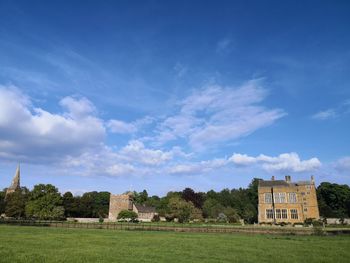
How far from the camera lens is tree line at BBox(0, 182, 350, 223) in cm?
7719

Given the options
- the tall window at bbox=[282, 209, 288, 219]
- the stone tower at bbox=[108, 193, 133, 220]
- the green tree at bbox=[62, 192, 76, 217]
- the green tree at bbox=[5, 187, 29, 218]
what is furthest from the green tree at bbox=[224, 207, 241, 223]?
the green tree at bbox=[5, 187, 29, 218]

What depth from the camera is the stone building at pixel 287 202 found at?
83500mm

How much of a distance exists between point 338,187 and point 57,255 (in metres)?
118

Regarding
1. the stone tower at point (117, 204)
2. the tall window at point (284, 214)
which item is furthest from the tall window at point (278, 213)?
the stone tower at point (117, 204)

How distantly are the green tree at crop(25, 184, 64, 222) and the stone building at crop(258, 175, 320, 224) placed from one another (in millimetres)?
51510

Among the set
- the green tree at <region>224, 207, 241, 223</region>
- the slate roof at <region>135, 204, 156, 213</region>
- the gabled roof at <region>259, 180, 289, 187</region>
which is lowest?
the green tree at <region>224, 207, 241, 223</region>

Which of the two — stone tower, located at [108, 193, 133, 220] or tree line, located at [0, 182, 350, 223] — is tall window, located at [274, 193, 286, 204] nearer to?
tree line, located at [0, 182, 350, 223]

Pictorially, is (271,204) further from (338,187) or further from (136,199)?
(136,199)

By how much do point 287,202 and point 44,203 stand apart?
6152cm

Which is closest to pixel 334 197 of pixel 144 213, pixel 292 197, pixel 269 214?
pixel 292 197

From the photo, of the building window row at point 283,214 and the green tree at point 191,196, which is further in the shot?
the green tree at point 191,196

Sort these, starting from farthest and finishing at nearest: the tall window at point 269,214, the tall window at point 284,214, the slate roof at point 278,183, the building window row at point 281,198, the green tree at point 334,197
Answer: the green tree at point 334,197
the slate roof at point 278,183
the tall window at point 269,214
the building window row at point 281,198
the tall window at point 284,214

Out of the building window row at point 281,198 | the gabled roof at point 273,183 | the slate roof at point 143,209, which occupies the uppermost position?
the gabled roof at point 273,183

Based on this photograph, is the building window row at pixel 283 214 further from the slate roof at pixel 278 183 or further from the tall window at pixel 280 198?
the slate roof at pixel 278 183
